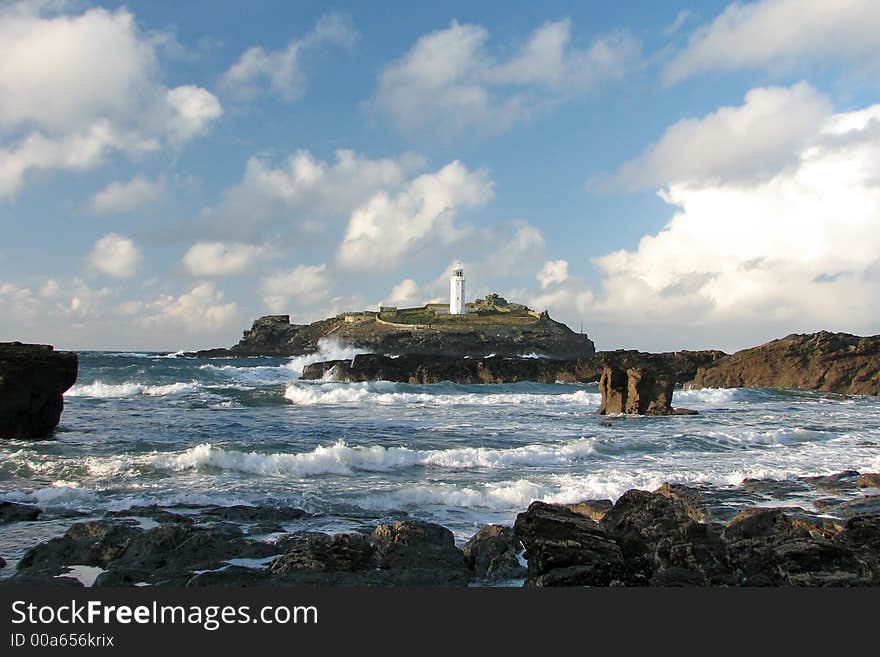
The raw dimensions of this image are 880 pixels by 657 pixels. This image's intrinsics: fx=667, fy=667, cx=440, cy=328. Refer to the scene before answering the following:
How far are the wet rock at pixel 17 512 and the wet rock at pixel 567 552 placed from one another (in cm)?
706

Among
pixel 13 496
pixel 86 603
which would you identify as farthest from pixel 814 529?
pixel 13 496

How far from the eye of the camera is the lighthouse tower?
10338 centimetres

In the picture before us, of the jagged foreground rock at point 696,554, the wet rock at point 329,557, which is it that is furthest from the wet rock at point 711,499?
the wet rock at point 329,557

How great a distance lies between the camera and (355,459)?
14898 millimetres

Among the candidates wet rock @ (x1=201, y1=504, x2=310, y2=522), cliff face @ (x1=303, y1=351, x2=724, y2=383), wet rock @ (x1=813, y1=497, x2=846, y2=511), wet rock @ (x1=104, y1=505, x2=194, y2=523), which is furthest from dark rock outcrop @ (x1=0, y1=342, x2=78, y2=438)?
cliff face @ (x1=303, y1=351, x2=724, y2=383)

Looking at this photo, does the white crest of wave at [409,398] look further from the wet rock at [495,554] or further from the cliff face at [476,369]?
the wet rock at [495,554]

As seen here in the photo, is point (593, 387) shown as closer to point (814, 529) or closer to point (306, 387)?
point (306, 387)

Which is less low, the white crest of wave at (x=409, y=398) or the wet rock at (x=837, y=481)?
the white crest of wave at (x=409, y=398)

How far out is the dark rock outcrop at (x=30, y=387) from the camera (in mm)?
17344

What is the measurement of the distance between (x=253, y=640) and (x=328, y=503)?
6410mm

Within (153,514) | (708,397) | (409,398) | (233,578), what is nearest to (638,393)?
(708,397)

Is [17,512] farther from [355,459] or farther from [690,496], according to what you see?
[690,496]

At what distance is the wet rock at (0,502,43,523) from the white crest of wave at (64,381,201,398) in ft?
92.9

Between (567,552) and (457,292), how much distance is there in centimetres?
9784
